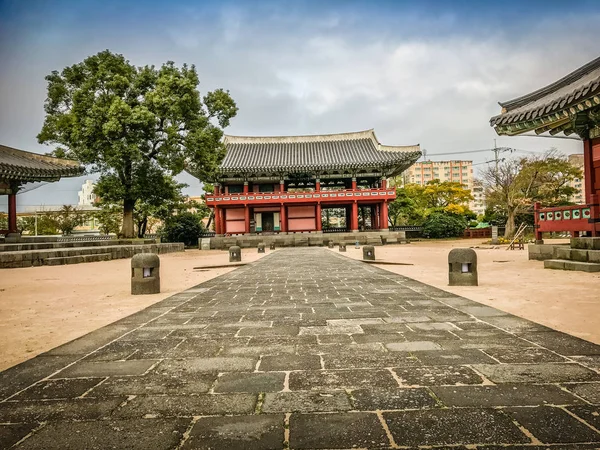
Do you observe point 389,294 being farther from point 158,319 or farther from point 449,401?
point 449,401

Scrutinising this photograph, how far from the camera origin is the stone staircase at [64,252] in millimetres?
15036

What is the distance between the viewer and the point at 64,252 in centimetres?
1672

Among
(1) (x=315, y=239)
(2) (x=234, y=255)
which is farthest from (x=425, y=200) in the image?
(2) (x=234, y=255)

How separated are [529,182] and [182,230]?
27.6 metres

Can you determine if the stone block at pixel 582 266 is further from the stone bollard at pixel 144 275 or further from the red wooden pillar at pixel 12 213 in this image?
the red wooden pillar at pixel 12 213

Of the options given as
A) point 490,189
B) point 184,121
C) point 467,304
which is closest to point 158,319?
point 467,304

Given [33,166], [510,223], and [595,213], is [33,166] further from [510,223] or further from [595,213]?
[510,223]

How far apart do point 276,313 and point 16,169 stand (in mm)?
19704

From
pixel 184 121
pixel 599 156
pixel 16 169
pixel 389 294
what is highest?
pixel 184 121

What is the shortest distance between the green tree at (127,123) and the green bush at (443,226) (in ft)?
68.5

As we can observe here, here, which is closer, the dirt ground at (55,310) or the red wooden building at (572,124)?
the dirt ground at (55,310)

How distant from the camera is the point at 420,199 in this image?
40.0m

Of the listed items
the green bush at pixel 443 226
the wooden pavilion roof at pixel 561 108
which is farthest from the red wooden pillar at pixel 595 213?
the green bush at pixel 443 226

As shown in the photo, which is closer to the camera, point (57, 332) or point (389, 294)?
point (57, 332)
